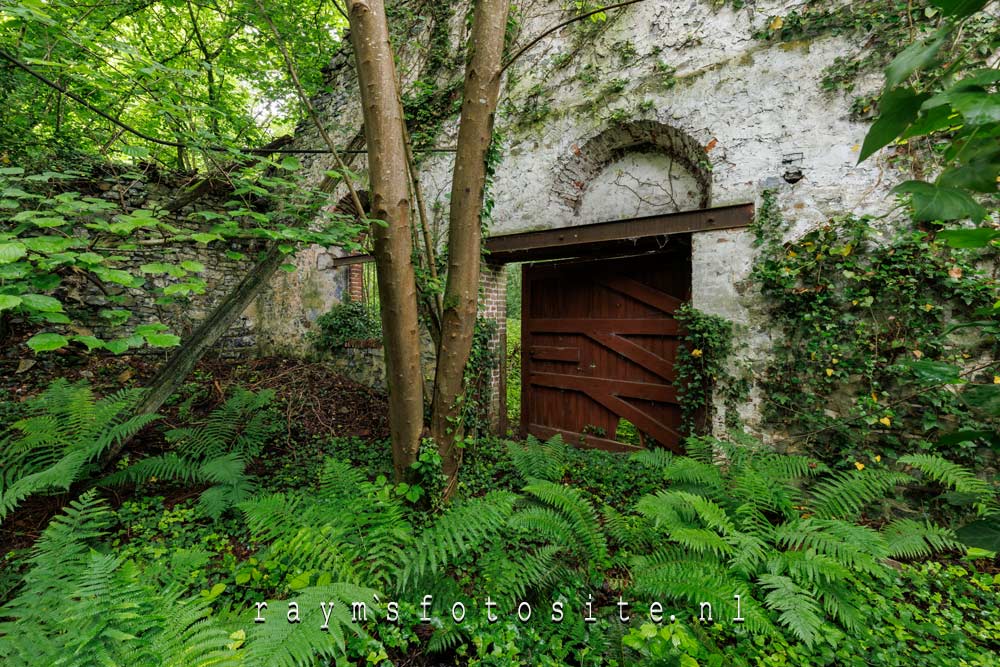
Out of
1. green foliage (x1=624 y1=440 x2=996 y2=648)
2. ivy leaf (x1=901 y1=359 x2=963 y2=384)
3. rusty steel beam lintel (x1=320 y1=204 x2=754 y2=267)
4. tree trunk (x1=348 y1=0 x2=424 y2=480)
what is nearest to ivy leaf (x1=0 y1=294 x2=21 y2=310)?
tree trunk (x1=348 y1=0 x2=424 y2=480)

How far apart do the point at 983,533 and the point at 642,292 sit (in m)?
3.78

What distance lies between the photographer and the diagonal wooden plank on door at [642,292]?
4129 mm

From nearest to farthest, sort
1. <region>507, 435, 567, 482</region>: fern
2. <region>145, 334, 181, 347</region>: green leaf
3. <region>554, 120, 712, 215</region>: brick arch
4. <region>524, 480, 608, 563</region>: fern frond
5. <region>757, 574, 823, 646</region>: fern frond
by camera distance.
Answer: <region>145, 334, 181, 347</region>: green leaf < <region>757, 574, 823, 646</region>: fern frond < <region>524, 480, 608, 563</region>: fern frond < <region>507, 435, 567, 482</region>: fern < <region>554, 120, 712, 215</region>: brick arch

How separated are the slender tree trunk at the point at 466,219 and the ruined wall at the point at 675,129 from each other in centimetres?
161

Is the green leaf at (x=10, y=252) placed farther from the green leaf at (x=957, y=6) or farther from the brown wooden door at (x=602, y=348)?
the brown wooden door at (x=602, y=348)

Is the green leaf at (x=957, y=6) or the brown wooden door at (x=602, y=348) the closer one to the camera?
the green leaf at (x=957, y=6)

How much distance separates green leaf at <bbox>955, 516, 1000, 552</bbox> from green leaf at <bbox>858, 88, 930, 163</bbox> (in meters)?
0.66

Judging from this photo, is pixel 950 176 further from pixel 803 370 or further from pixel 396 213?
pixel 803 370

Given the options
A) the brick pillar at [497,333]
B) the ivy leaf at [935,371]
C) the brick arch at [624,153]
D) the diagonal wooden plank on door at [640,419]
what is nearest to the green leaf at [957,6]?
the ivy leaf at [935,371]

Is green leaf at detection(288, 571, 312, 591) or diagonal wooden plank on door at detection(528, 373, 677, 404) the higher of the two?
diagonal wooden plank on door at detection(528, 373, 677, 404)

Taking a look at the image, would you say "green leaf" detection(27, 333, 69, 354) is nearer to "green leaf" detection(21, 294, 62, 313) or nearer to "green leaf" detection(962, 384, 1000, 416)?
"green leaf" detection(21, 294, 62, 313)

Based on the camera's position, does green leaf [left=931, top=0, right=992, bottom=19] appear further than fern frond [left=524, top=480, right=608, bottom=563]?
No

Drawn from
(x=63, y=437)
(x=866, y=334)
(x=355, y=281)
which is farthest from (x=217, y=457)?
(x=866, y=334)

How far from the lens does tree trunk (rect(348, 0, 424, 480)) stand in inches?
90.2
